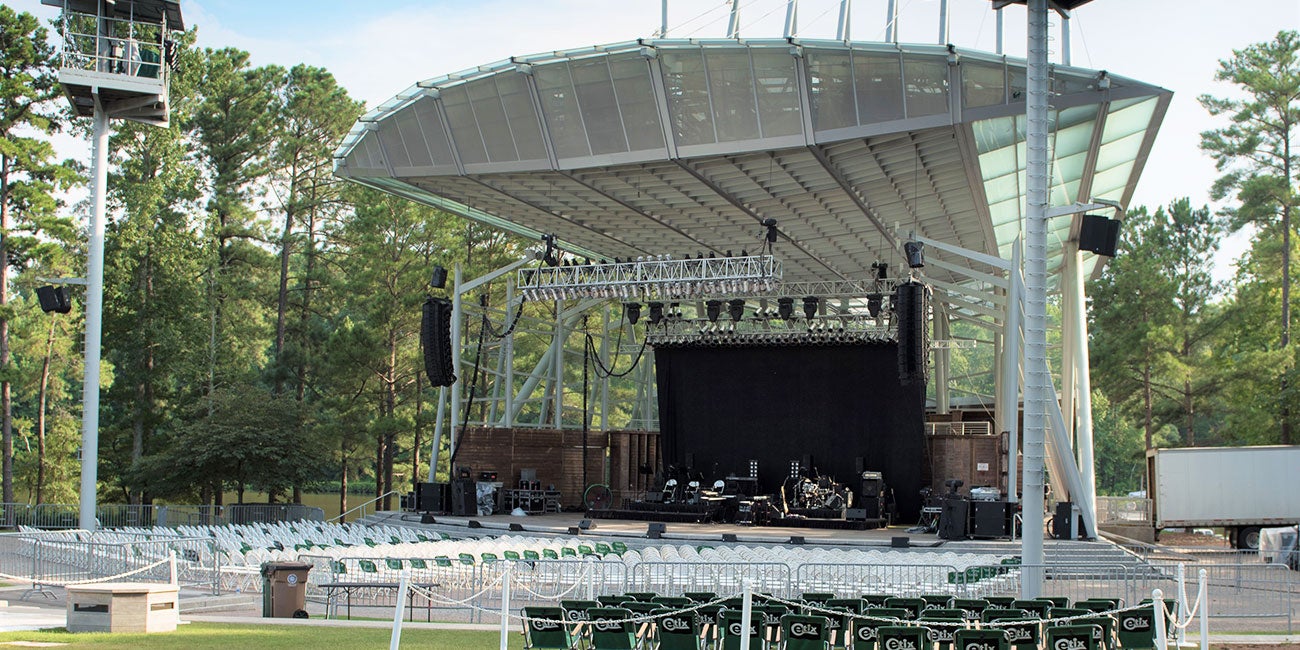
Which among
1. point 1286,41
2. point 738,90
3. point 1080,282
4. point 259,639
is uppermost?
point 1286,41

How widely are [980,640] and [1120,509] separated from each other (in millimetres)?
30838

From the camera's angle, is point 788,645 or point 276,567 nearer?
point 788,645

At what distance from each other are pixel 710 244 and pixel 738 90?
11.3 meters

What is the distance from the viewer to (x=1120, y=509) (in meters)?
38.5

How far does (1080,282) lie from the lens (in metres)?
29.9

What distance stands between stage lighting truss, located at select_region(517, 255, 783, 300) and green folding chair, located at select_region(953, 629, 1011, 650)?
17059 mm

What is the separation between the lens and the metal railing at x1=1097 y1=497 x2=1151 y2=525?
119 feet

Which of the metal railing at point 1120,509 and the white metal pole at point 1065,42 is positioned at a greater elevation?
the white metal pole at point 1065,42

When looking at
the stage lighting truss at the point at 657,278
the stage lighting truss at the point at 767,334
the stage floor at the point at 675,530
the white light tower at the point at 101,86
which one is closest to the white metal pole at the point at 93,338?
the white light tower at the point at 101,86

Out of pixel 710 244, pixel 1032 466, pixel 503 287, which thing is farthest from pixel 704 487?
pixel 1032 466

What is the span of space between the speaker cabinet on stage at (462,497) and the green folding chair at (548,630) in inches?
817

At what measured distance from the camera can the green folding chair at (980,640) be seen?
10242mm

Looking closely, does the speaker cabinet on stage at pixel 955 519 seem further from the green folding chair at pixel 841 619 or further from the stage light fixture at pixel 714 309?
the green folding chair at pixel 841 619

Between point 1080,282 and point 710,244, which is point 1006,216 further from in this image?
point 710,244
